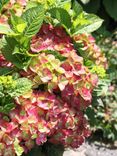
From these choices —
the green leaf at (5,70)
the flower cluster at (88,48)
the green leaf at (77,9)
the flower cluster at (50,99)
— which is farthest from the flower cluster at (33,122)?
the green leaf at (77,9)

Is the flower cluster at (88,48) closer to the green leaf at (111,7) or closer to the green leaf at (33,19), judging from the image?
the green leaf at (33,19)

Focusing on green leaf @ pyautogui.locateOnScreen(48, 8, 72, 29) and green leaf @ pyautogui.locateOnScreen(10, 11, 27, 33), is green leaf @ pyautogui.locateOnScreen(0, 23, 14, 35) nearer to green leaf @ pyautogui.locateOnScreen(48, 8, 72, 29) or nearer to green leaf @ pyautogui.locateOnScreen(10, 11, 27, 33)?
green leaf @ pyautogui.locateOnScreen(10, 11, 27, 33)

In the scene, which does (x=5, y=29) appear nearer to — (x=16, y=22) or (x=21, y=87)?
(x=16, y=22)

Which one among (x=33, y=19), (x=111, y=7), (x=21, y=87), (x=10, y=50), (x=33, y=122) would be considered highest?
(x=33, y=19)

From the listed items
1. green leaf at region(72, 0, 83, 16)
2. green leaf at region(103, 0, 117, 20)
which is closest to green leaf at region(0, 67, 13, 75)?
green leaf at region(72, 0, 83, 16)

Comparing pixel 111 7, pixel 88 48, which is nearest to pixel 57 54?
pixel 88 48

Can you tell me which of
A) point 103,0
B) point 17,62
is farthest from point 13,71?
point 103,0
